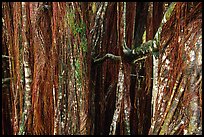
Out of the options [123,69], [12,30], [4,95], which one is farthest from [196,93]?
[4,95]

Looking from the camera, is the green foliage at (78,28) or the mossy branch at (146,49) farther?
the green foliage at (78,28)

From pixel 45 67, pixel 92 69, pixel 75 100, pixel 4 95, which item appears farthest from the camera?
pixel 4 95

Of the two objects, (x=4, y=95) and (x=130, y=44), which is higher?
(x=130, y=44)

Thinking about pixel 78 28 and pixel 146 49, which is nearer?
pixel 146 49

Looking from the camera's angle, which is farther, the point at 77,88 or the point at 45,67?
the point at 45,67

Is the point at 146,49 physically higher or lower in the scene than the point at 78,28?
lower

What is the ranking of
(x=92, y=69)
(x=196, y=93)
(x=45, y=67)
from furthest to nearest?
(x=92, y=69) < (x=45, y=67) < (x=196, y=93)

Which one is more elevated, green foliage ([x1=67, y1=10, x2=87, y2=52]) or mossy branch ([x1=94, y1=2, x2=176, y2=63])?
green foliage ([x1=67, y1=10, x2=87, y2=52])

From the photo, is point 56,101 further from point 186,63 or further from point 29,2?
point 186,63

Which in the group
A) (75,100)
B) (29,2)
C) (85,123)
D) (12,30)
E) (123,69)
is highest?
(29,2)

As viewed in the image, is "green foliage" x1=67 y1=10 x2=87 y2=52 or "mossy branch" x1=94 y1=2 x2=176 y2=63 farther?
"green foliage" x1=67 y1=10 x2=87 y2=52

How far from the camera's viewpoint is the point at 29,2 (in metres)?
2.08

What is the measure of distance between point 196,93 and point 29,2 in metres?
1.17

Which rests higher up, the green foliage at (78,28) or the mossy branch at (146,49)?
the green foliage at (78,28)
